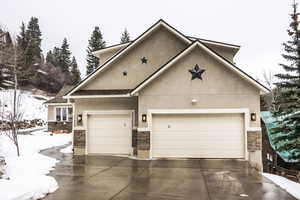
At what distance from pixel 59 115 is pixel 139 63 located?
1607 cm

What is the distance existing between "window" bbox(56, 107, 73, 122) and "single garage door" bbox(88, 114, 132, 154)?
14.5m

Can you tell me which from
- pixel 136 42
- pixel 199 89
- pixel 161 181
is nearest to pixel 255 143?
pixel 199 89

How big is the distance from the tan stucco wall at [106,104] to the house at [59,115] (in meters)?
13.7

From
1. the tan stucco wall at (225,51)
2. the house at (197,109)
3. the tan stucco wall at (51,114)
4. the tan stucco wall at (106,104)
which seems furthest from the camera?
the tan stucco wall at (51,114)

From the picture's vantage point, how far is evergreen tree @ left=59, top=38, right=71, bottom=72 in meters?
57.3

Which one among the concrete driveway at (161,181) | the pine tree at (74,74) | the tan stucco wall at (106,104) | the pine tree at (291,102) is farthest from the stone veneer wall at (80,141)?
the pine tree at (74,74)

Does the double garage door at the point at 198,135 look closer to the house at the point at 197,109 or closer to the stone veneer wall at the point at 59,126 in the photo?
the house at the point at 197,109

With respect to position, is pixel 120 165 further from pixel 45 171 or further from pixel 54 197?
pixel 54 197

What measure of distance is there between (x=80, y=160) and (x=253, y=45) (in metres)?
36.1

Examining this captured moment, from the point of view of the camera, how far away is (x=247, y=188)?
7.18 meters

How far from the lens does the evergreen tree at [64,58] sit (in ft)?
188

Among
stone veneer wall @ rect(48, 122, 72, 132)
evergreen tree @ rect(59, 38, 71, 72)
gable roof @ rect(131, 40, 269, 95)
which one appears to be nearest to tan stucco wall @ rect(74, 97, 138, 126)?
gable roof @ rect(131, 40, 269, 95)

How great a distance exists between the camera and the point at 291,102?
668 inches

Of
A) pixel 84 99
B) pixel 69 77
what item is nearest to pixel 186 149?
pixel 84 99
